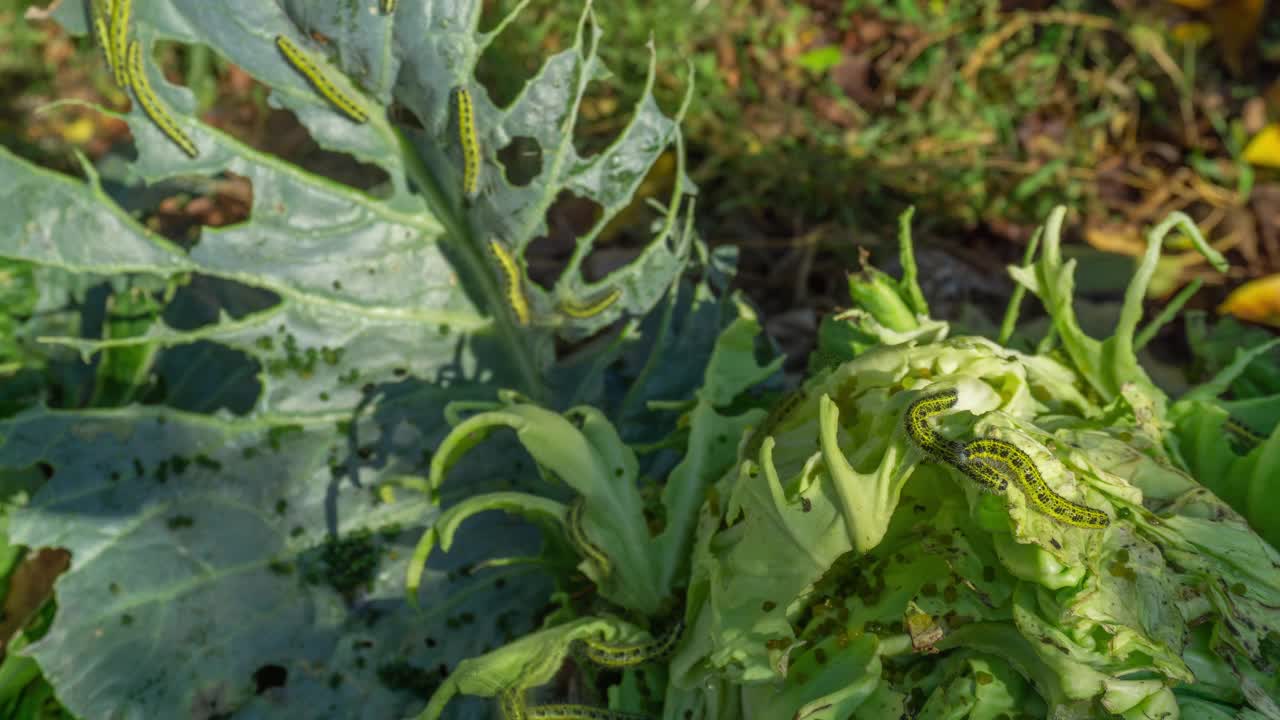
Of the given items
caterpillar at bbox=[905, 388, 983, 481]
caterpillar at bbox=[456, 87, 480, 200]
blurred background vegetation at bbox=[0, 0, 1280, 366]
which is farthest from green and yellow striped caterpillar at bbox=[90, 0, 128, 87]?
blurred background vegetation at bbox=[0, 0, 1280, 366]

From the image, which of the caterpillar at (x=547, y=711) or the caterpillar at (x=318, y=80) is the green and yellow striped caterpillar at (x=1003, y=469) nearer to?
the caterpillar at (x=547, y=711)

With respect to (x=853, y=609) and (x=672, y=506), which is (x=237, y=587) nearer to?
(x=672, y=506)

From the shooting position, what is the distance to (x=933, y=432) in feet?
3.71

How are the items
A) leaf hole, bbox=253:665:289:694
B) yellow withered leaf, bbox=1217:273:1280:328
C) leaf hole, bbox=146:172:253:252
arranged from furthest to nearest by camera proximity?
1. leaf hole, bbox=146:172:253:252
2. yellow withered leaf, bbox=1217:273:1280:328
3. leaf hole, bbox=253:665:289:694

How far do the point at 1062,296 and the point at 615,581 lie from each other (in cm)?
72

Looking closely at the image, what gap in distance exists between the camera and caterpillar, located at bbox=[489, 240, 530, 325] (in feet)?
5.18

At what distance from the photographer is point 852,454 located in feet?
4.01

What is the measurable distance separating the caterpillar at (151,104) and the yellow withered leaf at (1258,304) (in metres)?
2.10

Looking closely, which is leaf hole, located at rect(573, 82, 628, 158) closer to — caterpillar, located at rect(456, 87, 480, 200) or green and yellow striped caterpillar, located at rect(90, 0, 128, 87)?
caterpillar, located at rect(456, 87, 480, 200)

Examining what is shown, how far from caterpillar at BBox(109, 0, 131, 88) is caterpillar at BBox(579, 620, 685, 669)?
3.17 feet

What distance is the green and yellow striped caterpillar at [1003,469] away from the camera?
3.53 feet

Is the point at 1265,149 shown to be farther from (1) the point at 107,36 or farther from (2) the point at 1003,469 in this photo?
(1) the point at 107,36

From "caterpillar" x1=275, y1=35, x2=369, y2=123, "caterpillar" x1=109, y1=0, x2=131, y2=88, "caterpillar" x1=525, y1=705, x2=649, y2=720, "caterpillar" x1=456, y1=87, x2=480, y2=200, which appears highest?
"caterpillar" x1=109, y1=0, x2=131, y2=88

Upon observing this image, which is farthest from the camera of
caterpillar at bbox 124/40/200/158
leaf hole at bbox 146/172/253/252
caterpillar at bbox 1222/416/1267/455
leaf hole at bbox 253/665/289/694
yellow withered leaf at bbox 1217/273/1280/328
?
leaf hole at bbox 146/172/253/252
